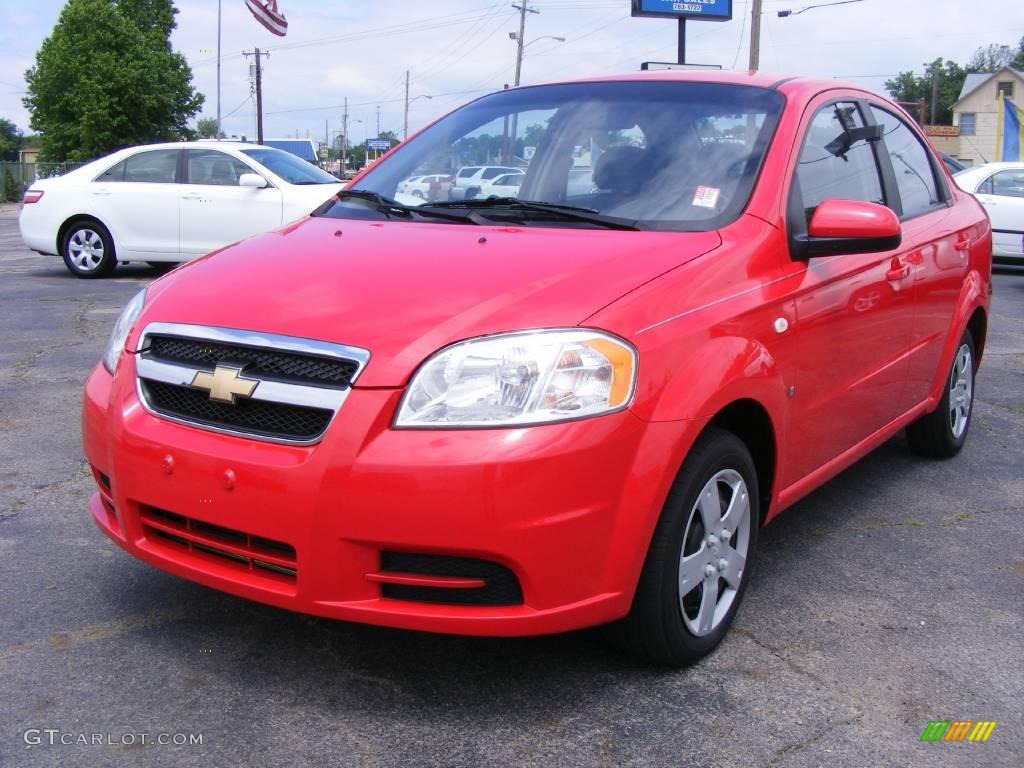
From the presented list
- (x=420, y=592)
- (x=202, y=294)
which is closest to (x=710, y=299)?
(x=420, y=592)

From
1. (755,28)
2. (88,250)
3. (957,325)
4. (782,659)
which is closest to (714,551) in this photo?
(782,659)

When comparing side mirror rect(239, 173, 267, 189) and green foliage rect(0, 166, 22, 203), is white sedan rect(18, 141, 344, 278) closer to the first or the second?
side mirror rect(239, 173, 267, 189)

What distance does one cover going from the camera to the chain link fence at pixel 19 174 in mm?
44656

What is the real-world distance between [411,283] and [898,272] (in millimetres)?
2076

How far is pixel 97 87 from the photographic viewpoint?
47.3 metres

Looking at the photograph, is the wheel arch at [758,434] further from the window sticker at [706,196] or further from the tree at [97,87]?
the tree at [97,87]

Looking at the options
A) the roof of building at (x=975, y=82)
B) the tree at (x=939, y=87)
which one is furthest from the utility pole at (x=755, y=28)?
the tree at (x=939, y=87)

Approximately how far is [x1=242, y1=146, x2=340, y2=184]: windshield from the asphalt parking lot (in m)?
8.25

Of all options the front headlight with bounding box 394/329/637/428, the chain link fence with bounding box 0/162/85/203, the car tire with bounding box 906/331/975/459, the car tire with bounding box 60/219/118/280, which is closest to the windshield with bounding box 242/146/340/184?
the car tire with bounding box 60/219/118/280

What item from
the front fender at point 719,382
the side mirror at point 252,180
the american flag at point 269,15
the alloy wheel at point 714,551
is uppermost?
the american flag at point 269,15

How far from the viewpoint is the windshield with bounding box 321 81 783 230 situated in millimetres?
3361

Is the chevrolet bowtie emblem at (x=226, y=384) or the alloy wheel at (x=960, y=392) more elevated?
the chevrolet bowtie emblem at (x=226, y=384)

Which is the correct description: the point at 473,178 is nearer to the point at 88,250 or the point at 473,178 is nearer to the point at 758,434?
the point at 758,434

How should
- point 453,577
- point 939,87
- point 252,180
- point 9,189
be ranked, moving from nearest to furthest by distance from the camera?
point 453,577 < point 252,180 < point 9,189 < point 939,87
